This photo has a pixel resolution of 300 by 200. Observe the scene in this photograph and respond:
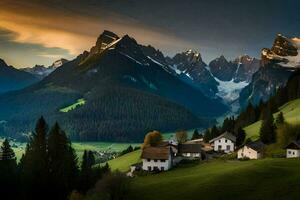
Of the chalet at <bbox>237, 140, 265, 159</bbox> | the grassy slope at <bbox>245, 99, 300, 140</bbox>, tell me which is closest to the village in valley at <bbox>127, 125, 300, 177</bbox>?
the chalet at <bbox>237, 140, 265, 159</bbox>

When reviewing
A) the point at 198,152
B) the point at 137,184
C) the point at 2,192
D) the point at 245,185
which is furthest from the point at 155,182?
the point at 198,152

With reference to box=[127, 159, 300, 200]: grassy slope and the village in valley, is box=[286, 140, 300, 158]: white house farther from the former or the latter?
box=[127, 159, 300, 200]: grassy slope

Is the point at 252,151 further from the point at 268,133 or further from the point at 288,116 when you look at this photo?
the point at 288,116

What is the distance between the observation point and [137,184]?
90.1m

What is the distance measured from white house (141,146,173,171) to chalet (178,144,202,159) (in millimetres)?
12449

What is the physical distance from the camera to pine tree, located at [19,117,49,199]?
289 ft

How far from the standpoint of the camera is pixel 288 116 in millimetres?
151500

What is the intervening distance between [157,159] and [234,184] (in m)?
33.5

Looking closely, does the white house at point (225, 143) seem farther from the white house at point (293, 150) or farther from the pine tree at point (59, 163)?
the pine tree at point (59, 163)

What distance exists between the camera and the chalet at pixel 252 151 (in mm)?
109250

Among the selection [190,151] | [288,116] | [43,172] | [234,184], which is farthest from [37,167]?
[288,116]

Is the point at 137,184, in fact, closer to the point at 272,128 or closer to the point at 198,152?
the point at 198,152

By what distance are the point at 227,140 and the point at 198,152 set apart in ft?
56.7

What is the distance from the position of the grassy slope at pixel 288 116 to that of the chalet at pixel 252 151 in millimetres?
21981
